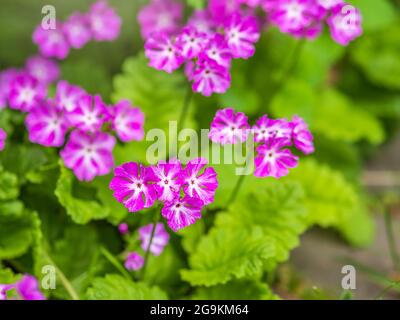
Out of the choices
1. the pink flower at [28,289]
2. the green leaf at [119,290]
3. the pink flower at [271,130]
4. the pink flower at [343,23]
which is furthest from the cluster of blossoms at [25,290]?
the pink flower at [343,23]

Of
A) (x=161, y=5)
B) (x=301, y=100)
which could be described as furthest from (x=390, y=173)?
(x=161, y=5)

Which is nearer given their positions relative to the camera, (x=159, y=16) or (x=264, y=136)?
(x=264, y=136)

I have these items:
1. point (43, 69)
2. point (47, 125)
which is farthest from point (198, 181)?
point (43, 69)

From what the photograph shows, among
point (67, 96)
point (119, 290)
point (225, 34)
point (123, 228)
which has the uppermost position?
point (225, 34)

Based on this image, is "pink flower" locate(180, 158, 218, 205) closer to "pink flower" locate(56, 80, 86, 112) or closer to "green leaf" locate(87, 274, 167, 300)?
"green leaf" locate(87, 274, 167, 300)

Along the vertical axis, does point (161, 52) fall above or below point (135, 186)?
above

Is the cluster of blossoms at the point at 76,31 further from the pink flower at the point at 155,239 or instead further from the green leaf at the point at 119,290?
the green leaf at the point at 119,290

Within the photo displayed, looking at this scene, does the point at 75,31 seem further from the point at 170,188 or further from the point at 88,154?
the point at 170,188

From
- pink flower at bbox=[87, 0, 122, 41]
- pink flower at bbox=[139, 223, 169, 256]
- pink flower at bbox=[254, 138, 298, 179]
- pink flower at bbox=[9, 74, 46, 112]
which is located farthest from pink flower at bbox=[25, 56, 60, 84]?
pink flower at bbox=[254, 138, 298, 179]
